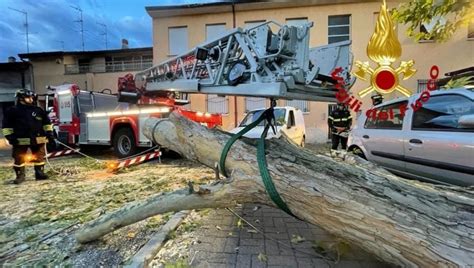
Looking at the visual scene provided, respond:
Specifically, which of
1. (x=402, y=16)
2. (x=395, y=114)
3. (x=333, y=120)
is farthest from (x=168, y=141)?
(x=333, y=120)

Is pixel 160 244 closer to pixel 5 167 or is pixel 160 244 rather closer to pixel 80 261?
pixel 80 261

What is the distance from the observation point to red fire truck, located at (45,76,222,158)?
9.45 metres

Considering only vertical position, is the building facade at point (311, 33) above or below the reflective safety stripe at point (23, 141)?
above

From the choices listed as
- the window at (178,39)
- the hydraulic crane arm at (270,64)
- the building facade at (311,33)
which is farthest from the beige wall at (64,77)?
the hydraulic crane arm at (270,64)

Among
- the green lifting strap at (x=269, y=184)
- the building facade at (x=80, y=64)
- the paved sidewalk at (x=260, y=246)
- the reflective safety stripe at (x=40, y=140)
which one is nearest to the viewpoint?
the green lifting strap at (x=269, y=184)

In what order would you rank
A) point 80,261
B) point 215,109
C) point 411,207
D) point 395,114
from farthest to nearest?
point 215,109, point 395,114, point 80,261, point 411,207

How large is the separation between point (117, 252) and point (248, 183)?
1.54 m

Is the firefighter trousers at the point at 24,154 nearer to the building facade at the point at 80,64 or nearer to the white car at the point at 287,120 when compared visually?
the white car at the point at 287,120

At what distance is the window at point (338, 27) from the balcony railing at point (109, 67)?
12.2 meters

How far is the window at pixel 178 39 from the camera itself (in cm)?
1856

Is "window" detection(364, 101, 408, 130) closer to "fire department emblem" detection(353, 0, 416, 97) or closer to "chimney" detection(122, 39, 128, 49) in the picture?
"fire department emblem" detection(353, 0, 416, 97)

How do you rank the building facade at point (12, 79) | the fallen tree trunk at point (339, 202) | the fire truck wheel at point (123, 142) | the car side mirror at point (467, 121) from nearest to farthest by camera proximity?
the fallen tree trunk at point (339, 202) < the car side mirror at point (467, 121) < the fire truck wheel at point (123, 142) < the building facade at point (12, 79)

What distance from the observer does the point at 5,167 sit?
9.72 meters

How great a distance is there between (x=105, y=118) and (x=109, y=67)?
50.5ft
